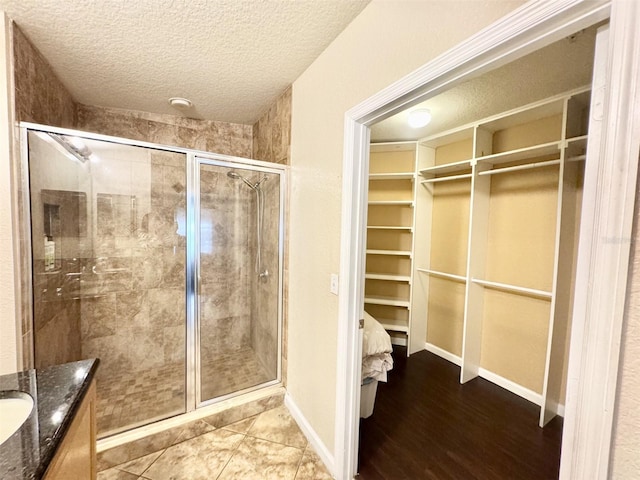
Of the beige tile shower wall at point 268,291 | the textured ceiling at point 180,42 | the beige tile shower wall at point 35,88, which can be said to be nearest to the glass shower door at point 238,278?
the beige tile shower wall at point 268,291

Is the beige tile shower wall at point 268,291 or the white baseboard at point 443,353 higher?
the beige tile shower wall at point 268,291

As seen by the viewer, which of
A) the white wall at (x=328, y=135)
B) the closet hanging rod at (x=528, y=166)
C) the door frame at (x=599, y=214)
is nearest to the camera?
the door frame at (x=599, y=214)

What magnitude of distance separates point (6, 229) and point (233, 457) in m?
1.83

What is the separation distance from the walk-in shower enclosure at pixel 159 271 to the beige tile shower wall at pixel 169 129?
2.00 ft

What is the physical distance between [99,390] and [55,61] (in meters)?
2.46

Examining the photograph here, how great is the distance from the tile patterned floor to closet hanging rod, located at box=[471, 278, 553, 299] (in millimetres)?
1985

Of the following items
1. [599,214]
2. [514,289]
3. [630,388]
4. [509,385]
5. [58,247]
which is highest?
[599,214]

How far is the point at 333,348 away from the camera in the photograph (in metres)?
1.62

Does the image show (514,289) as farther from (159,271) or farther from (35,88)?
(35,88)

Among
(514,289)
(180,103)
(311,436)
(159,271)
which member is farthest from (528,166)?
(159,271)

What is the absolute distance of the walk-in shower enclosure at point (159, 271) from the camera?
1939mm

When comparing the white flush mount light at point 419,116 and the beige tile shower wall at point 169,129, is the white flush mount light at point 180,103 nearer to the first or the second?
the beige tile shower wall at point 169,129

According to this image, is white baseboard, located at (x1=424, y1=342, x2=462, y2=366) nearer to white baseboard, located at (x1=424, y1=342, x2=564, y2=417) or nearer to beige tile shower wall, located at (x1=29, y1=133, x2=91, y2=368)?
white baseboard, located at (x1=424, y1=342, x2=564, y2=417)

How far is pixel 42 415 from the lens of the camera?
769mm
